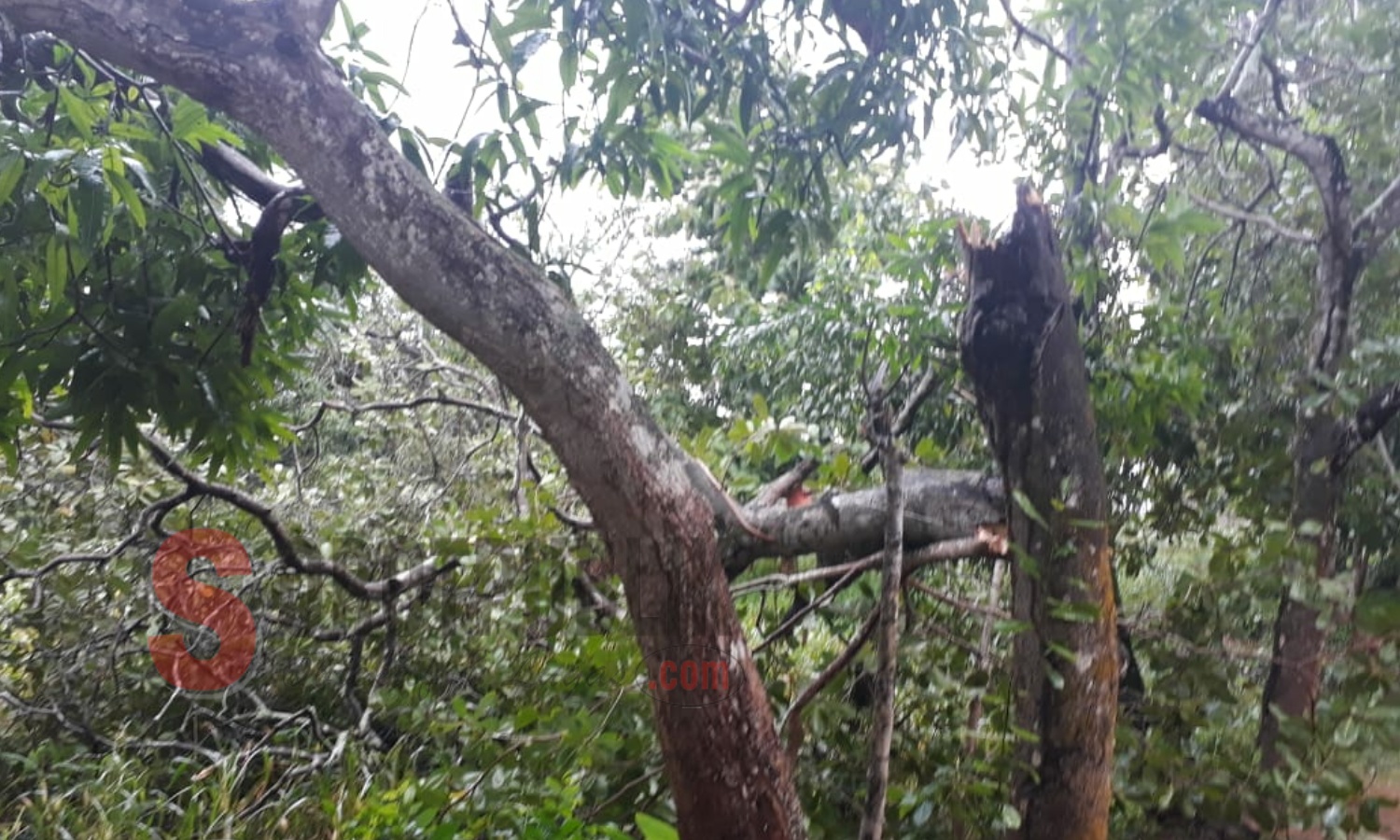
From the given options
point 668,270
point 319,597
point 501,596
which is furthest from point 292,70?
point 668,270

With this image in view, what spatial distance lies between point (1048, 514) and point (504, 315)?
0.99 m

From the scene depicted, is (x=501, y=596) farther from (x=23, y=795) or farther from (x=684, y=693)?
(x=23, y=795)

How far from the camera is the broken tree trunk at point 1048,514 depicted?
4.77 ft

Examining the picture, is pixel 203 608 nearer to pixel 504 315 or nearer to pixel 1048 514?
pixel 504 315

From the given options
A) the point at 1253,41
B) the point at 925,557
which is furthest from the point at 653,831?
the point at 1253,41

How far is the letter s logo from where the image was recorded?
10.0 ft

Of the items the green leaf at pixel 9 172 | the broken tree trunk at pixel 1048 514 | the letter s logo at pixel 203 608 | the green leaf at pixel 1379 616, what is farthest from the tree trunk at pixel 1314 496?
the letter s logo at pixel 203 608

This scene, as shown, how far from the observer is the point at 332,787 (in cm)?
304

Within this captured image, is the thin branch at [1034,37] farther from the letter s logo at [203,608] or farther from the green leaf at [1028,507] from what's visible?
the letter s logo at [203,608]

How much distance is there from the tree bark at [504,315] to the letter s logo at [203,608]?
208cm

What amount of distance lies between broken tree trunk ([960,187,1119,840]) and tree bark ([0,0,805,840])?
49cm

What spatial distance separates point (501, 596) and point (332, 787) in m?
1.29

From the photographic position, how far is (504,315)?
128cm

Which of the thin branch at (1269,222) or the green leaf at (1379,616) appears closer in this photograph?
the green leaf at (1379,616)
